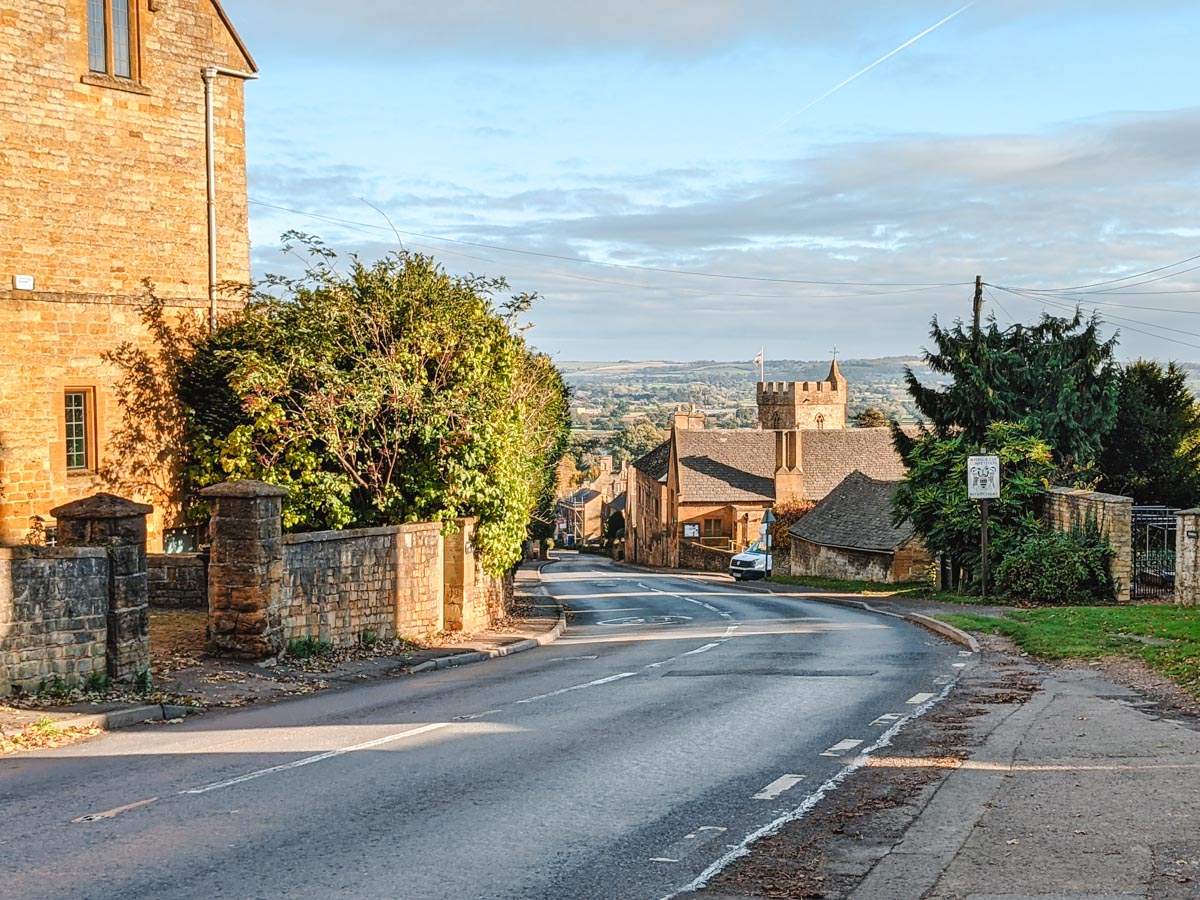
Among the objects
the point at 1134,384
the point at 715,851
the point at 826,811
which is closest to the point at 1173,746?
the point at 826,811

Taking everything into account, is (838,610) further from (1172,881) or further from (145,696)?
(1172,881)

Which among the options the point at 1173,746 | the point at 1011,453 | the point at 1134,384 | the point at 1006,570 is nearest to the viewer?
the point at 1173,746

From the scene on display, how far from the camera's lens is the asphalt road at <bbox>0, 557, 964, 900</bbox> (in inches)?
273

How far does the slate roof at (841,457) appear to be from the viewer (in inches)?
3000

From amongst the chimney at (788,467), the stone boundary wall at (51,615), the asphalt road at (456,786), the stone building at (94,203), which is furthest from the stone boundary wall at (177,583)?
the chimney at (788,467)

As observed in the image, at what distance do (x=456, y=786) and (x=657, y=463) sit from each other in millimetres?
79572

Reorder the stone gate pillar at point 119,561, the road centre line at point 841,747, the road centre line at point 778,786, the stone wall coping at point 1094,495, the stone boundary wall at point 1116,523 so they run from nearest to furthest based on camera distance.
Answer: the road centre line at point 778,786
the road centre line at point 841,747
the stone gate pillar at point 119,561
the stone boundary wall at point 1116,523
the stone wall coping at point 1094,495

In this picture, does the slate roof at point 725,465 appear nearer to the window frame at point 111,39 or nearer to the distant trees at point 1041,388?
the distant trees at point 1041,388

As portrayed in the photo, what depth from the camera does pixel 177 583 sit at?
72.5 feet

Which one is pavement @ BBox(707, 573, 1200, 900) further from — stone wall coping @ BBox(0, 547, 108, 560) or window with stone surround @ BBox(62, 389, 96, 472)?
window with stone surround @ BBox(62, 389, 96, 472)

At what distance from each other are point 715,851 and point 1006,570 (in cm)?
2433

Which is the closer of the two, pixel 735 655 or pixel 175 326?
pixel 735 655

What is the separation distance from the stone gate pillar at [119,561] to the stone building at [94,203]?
415 inches

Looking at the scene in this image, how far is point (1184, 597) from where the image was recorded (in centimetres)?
2370
